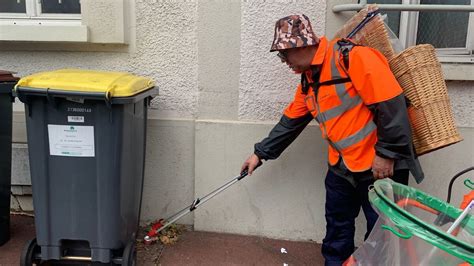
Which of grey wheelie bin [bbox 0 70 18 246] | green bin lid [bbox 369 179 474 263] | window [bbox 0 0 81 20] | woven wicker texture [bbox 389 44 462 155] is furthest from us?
window [bbox 0 0 81 20]

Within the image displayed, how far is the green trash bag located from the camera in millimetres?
1418

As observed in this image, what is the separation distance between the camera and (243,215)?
3.68 metres

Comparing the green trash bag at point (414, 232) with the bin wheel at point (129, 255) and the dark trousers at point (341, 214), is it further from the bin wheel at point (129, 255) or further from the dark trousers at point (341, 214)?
the bin wheel at point (129, 255)

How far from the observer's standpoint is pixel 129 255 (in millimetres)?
2971

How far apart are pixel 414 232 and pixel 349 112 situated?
4.03 ft

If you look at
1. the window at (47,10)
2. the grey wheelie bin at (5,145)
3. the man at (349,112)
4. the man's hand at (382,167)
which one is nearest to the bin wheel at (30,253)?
the grey wheelie bin at (5,145)

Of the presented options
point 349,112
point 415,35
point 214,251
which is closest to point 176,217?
point 214,251

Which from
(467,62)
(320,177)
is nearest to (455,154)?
(467,62)

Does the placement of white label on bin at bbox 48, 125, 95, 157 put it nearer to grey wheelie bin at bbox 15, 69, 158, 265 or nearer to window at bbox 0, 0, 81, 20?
grey wheelie bin at bbox 15, 69, 158, 265

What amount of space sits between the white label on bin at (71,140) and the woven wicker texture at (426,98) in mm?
1849

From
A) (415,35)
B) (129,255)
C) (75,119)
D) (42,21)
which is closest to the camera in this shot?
(75,119)

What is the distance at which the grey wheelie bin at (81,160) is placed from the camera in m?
2.76

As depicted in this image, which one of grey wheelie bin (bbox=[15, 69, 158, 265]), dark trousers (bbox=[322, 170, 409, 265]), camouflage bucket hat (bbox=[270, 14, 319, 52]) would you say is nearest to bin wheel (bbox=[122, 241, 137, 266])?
grey wheelie bin (bbox=[15, 69, 158, 265])

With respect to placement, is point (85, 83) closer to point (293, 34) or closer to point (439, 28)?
point (293, 34)
